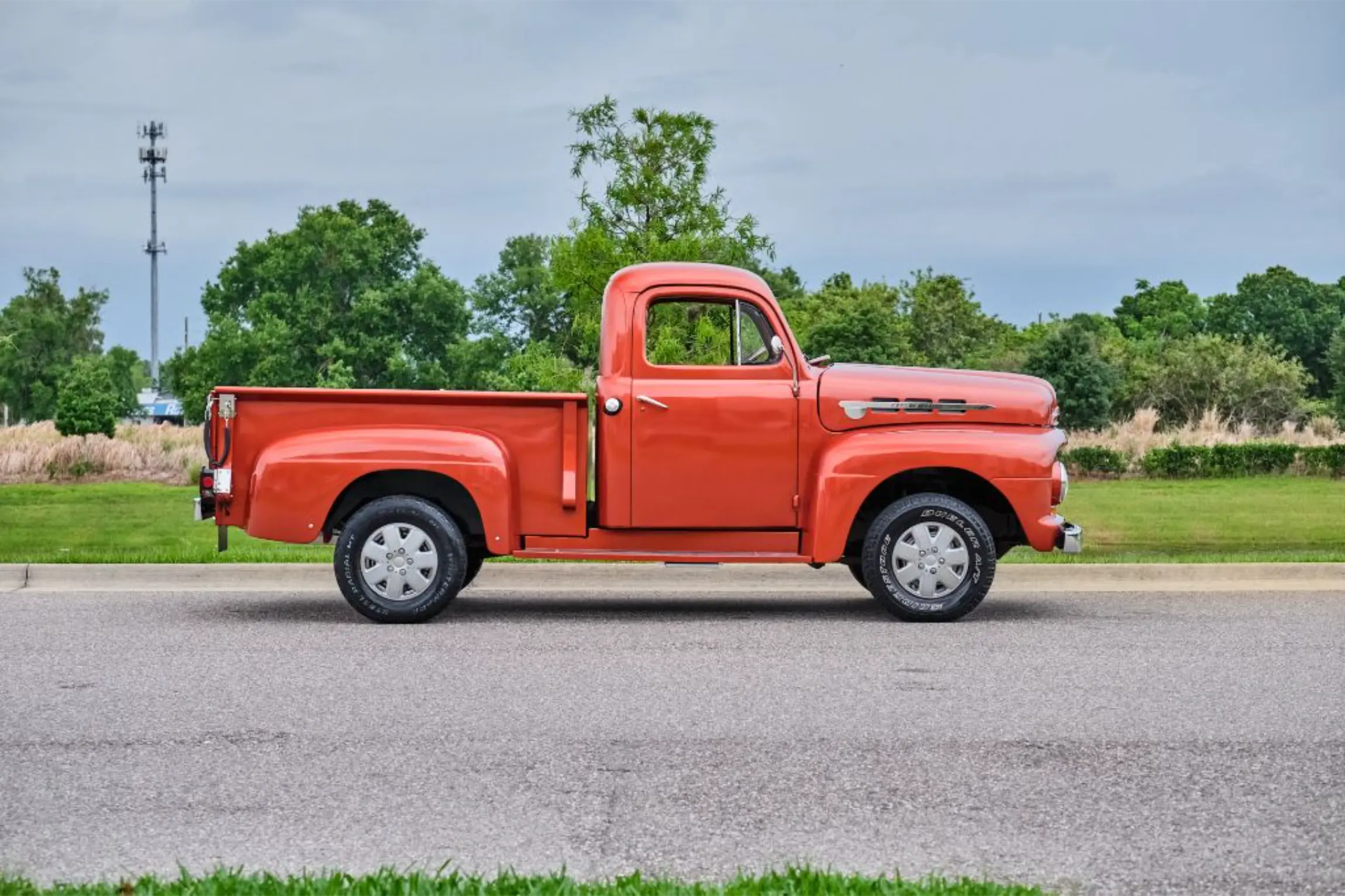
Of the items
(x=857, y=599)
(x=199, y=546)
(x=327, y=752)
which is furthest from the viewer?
(x=199, y=546)

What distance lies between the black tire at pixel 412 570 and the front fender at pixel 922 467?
2300mm

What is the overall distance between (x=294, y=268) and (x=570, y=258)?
1682 inches

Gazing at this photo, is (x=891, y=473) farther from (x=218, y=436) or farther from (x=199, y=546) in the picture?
(x=199, y=546)

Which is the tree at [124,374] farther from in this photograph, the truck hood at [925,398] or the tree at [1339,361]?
the truck hood at [925,398]

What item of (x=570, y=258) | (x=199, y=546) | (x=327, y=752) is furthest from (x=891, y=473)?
(x=570, y=258)

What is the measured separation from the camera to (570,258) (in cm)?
2170

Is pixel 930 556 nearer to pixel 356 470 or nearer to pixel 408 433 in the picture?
pixel 408 433

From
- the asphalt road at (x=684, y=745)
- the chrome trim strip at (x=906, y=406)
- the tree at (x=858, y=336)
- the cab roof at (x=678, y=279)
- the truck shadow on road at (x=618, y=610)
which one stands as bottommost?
the asphalt road at (x=684, y=745)

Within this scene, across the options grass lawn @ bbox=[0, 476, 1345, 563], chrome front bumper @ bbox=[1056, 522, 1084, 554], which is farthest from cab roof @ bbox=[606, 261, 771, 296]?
grass lawn @ bbox=[0, 476, 1345, 563]

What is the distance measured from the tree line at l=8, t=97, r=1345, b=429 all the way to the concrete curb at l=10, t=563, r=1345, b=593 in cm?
334

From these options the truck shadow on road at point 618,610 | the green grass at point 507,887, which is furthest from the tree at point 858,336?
the green grass at point 507,887

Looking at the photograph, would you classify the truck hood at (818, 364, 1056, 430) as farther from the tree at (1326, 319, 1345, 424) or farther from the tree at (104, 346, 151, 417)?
the tree at (104, 346, 151, 417)

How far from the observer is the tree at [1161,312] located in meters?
70.2

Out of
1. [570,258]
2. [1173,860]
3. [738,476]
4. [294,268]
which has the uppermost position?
[294,268]
